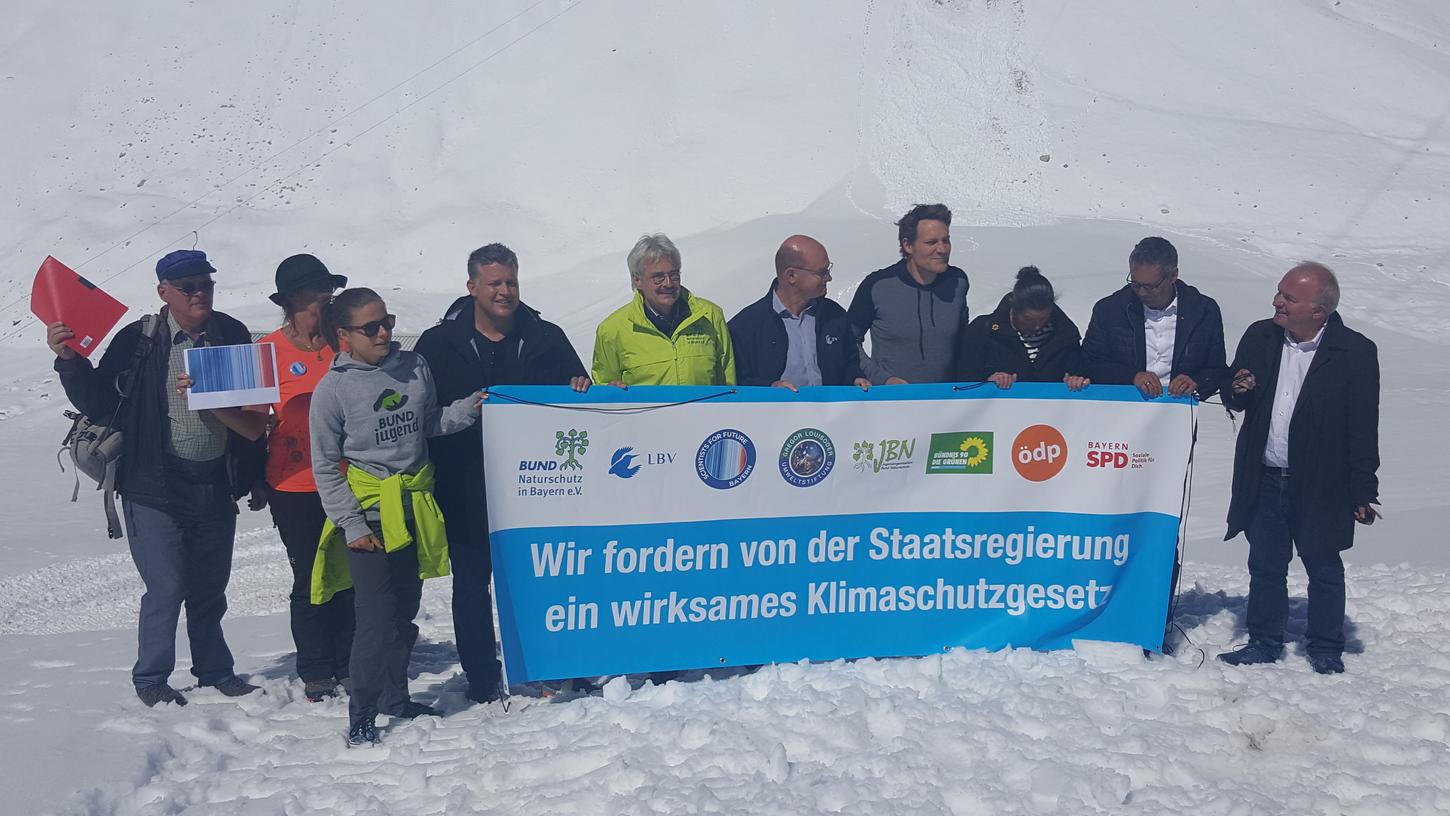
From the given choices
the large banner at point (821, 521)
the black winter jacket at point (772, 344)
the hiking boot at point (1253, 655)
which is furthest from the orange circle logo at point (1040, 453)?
the hiking boot at point (1253, 655)

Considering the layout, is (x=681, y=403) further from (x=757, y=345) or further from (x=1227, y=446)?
(x=1227, y=446)

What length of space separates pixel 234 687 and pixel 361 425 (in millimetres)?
1671

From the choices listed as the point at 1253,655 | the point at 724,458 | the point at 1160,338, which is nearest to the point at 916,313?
the point at 1160,338

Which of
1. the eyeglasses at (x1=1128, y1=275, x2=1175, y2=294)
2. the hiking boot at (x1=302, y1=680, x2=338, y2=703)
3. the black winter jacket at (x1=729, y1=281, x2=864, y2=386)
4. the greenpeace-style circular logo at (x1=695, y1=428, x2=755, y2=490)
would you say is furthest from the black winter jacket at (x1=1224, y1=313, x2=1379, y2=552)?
the hiking boot at (x1=302, y1=680, x2=338, y2=703)

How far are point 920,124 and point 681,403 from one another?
19112 millimetres

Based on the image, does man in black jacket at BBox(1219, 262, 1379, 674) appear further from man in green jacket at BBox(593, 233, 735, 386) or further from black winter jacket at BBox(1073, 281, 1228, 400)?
man in green jacket at BBox(593, 233, 735, 386)

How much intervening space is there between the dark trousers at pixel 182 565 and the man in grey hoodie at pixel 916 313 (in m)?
3.21

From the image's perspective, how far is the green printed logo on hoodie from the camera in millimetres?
4938

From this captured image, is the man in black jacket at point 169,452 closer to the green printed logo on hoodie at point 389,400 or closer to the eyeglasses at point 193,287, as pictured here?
the eyeglasses at point 193,287

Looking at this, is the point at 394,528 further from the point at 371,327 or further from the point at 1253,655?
the point at 1253,655

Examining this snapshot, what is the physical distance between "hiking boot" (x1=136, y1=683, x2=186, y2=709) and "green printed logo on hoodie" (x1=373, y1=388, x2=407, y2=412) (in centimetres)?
179

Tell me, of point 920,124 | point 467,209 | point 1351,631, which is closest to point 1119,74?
point 920,124

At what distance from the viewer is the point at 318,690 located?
18.6 ft

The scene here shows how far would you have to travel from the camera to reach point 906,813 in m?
4.22
